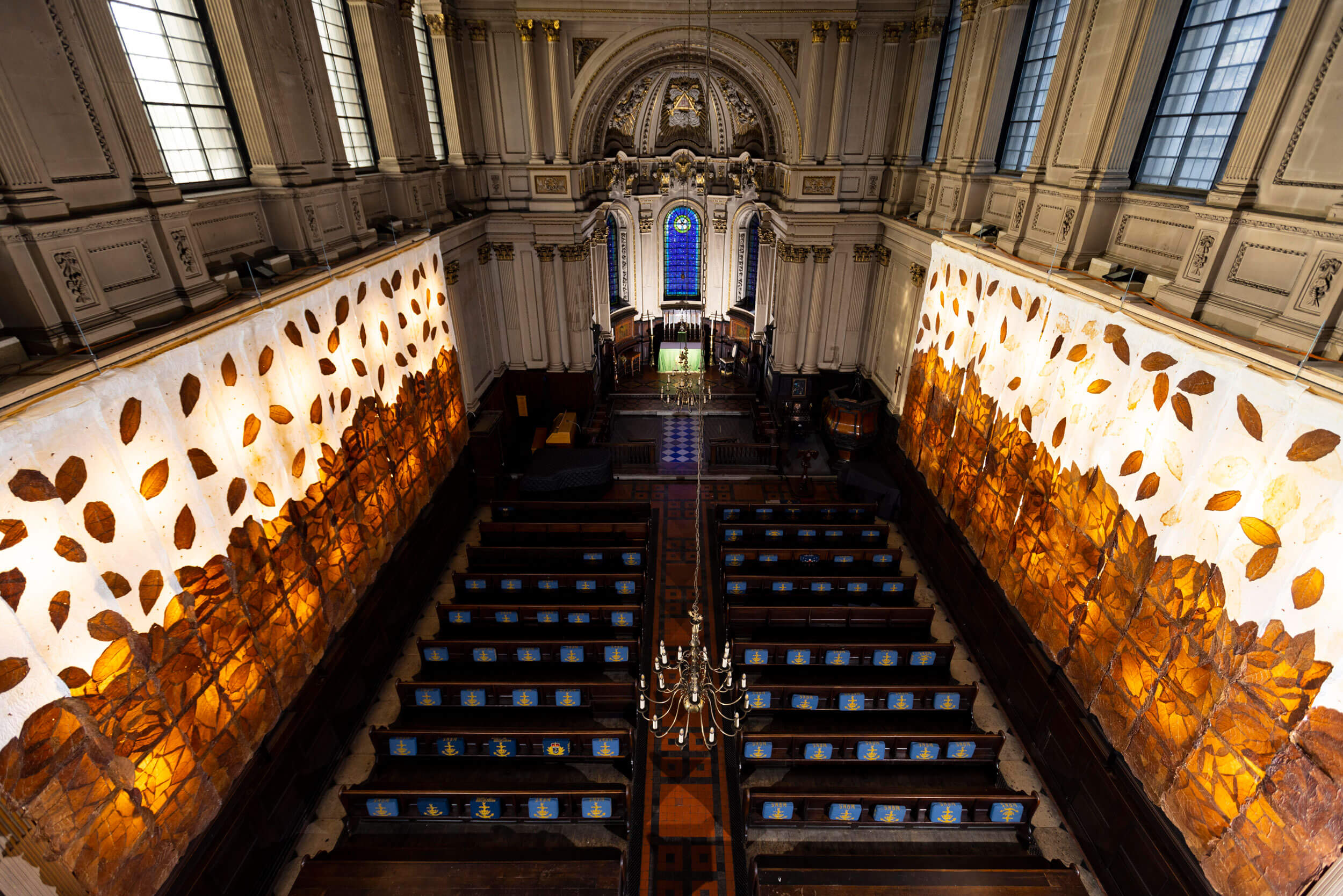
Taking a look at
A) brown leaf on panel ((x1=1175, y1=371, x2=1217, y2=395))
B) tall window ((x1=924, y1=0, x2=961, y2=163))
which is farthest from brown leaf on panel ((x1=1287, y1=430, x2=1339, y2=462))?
tall window ((x1=924, y1=0, x2=961, y2=163))

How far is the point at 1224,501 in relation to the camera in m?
5.34

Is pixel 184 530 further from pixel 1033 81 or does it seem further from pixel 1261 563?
pixel 1033 81

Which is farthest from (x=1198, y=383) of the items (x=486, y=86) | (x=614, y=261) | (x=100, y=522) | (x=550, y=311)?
(x=614, y=261)

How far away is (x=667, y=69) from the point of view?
16844 millimetres

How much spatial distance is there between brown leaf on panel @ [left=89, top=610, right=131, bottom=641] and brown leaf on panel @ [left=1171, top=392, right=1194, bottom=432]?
9432 millimetres

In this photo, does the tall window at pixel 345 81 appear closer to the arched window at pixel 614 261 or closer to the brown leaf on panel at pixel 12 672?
the brown leaf on panel at pixel 12 672

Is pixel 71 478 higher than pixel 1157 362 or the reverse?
the reverse

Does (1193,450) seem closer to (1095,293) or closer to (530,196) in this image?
(1095,293)

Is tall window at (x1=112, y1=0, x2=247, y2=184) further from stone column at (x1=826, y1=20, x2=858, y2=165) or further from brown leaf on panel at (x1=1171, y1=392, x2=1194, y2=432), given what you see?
stone column at (x1=826, y1=20, x2=858, y2=165)

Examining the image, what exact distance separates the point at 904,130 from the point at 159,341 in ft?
47.8

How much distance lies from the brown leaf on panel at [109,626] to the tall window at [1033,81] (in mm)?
12295

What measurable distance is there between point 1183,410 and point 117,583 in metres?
9.43

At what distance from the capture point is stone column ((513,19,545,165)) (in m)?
13.4

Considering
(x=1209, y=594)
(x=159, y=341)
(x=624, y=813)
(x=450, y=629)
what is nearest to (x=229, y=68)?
(x=159, y=341)
